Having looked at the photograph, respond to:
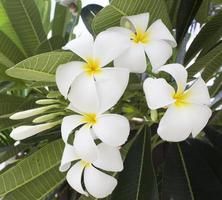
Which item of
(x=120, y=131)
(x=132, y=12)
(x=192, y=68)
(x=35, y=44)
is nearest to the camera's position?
(x=120, y=131)

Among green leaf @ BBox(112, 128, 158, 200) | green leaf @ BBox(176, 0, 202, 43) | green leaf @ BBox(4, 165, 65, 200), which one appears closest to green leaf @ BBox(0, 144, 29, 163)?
green leaf @ BBox(4, 165, 65, 200)

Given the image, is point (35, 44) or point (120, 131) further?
point (35, 44)

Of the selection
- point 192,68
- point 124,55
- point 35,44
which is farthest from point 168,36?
point 35,44

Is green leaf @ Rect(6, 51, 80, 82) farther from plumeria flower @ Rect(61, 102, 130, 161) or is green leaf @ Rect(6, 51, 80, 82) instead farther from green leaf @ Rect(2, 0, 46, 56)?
green leaf @ Rect(2, 0, 46, 56)

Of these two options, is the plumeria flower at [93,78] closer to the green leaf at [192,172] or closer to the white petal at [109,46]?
the white petal at [109,46]

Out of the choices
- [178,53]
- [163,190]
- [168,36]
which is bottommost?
[163,190]

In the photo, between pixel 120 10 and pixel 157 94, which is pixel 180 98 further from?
Answer: pixel 120 10

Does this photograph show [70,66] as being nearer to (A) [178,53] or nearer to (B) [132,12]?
(B) [132,12]
